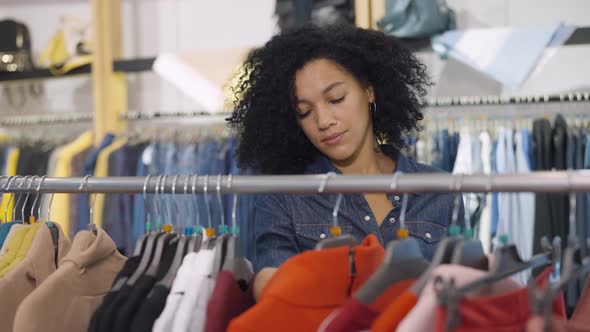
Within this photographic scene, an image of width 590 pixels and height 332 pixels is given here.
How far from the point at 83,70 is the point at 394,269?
9.37ft

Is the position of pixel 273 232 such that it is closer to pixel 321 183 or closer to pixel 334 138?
pixel 334 138

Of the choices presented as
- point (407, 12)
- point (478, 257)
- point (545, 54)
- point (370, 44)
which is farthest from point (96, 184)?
point (545, 54)

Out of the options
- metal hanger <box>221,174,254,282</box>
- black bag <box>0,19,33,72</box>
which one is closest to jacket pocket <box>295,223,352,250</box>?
metal hanger <box>221,174,254,282</box>

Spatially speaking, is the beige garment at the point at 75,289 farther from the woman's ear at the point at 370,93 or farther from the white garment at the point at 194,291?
the woman's ear at the point at 370,93

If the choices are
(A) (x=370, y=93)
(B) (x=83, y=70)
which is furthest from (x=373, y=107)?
(B) (x=83, y=70)

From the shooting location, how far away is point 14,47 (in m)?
3.93

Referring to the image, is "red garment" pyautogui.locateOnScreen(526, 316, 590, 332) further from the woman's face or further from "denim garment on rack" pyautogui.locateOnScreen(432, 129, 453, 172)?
"denim garment on rack" pyautogui.locateOnScreen(432, 129, 453, 172)

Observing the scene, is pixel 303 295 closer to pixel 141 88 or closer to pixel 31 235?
pixel 31 235

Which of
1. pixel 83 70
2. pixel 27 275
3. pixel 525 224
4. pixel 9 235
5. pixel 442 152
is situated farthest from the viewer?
pixel 83 70

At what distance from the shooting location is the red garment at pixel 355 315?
1113 millimetres

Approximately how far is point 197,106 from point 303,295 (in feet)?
9.78

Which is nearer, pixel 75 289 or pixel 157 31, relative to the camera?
pixel 75 289

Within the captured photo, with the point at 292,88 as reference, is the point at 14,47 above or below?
above

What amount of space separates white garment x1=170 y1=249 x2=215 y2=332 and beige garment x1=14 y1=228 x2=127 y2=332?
216 mm
